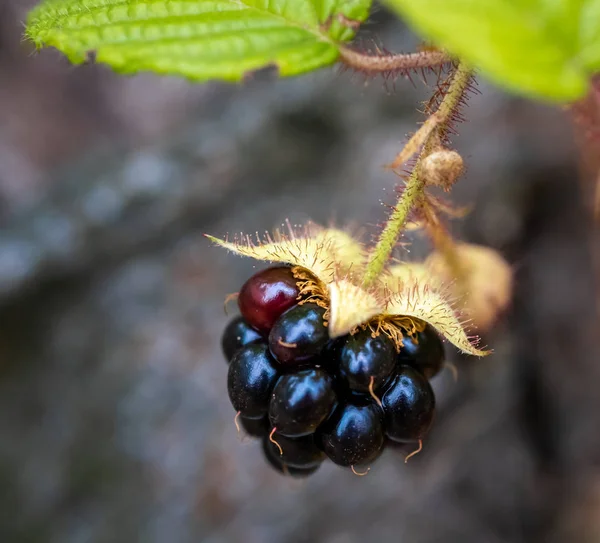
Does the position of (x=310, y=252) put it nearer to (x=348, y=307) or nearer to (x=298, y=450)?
(x=348, y=307)

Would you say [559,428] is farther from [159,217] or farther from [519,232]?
[159,217]

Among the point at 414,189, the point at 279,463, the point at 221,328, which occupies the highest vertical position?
the point at 414,189

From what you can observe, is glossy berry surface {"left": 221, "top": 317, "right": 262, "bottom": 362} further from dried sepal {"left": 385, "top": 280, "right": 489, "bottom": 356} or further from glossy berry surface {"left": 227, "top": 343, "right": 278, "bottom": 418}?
dried sepal {"left": 385, "top": 280, "right": 489, "bottom": 356}

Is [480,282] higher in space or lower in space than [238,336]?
lower

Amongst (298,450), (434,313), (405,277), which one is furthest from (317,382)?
(405,277)

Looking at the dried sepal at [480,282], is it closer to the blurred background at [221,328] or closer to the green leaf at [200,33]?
the green leaf at [200,33]

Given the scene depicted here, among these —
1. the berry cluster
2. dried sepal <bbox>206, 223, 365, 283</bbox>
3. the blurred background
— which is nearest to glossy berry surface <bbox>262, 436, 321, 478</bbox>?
the berry cluster

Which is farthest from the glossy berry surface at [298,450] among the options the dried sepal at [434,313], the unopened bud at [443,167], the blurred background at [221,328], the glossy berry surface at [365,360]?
the blurred background at [221,328]
